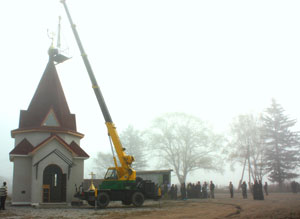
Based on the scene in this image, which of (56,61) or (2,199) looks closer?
(2,199)

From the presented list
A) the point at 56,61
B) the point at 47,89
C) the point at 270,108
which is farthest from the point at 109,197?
the point at 270,108

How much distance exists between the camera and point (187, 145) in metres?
44.6

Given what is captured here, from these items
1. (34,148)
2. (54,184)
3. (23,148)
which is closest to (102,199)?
(54,184)

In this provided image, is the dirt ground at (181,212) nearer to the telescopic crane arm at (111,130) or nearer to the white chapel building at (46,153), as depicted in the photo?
the telescopic crane arm at (111,130)

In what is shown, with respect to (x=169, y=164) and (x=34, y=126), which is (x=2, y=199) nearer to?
(x=34, y=126)

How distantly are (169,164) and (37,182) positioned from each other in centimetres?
2605

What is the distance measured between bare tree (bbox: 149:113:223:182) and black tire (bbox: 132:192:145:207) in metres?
25.8

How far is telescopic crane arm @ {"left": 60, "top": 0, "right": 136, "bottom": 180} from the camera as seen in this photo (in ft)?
63.2

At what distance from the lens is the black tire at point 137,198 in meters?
19.1

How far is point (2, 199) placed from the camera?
18031 mm

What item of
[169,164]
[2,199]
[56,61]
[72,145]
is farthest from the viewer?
[169,164]

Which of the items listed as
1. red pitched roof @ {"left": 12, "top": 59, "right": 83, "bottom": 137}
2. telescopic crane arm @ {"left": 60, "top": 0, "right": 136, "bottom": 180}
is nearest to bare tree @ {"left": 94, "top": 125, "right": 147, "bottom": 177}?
red pitched roof @ {"left": 12, "top": 59, "right": 83, "bottom": 137}

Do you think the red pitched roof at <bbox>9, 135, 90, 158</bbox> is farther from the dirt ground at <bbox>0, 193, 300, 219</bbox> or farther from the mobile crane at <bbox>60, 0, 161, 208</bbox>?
the dirt ground at <bbox>0, 193, 300, 219</bbox>

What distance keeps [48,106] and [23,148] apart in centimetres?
403
